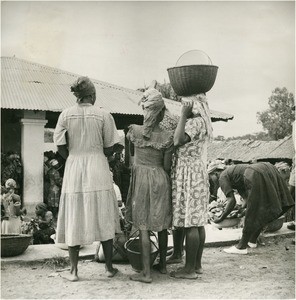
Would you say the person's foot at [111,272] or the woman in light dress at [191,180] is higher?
the woman in light dress at [191,180]

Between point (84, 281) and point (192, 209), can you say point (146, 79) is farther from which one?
point (84, 281)

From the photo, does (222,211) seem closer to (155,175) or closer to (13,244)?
(155,175)

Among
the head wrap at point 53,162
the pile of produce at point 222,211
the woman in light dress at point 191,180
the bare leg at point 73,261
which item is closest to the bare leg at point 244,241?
the pile of produce at point 222,211

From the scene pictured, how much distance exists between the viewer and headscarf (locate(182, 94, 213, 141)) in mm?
4145

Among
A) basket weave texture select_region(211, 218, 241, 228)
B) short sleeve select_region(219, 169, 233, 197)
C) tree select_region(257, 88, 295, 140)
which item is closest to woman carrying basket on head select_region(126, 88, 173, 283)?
short sleeve select_region(219, 169, 233, 197)

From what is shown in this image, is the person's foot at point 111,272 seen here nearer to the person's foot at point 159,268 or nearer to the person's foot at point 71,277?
the person's foot at point 71,277

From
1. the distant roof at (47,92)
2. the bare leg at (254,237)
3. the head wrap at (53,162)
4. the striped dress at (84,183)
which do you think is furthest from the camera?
the head wrap at (53,162)

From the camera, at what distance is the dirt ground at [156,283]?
3723 mm

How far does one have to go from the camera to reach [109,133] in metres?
4.06

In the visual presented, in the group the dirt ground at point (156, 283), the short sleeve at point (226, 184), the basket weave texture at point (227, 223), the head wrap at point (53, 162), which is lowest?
the dirt ground at point (156, 283)

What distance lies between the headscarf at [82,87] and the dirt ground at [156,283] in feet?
5.43

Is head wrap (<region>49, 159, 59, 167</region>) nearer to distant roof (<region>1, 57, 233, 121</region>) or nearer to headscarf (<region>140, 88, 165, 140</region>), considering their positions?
distant roof (<region>1, 57, 233, 121</region>)

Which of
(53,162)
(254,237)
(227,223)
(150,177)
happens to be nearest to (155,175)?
(150,177)

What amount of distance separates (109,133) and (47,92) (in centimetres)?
713
